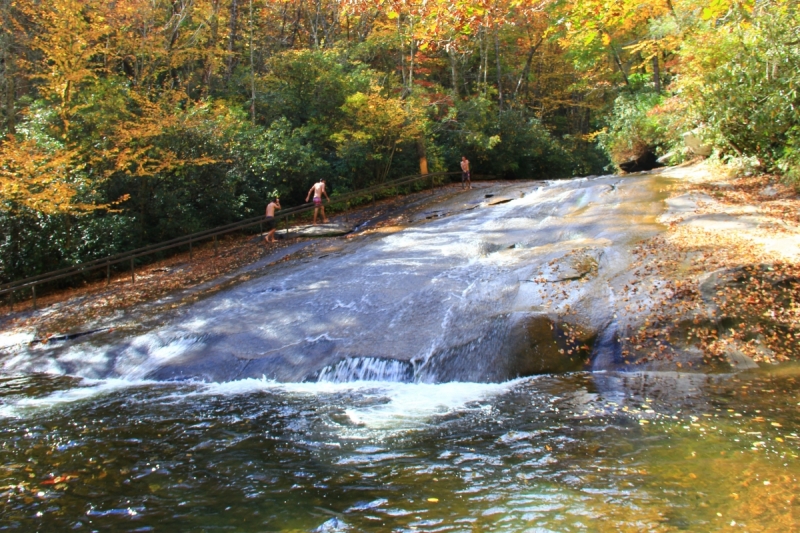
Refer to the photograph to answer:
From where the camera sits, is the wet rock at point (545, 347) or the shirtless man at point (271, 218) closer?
the wet rock at point (545, 347)

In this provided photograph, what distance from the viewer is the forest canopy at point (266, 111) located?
1580 cm

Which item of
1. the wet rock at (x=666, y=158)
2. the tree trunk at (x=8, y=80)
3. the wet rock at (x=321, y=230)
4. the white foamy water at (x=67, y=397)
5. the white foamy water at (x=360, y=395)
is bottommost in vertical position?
the white foamy water at (x=360, y=395)

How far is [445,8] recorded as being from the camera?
32.9ft

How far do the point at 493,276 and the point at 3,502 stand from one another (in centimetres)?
824

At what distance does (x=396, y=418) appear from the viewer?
6.87 m

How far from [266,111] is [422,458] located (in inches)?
844

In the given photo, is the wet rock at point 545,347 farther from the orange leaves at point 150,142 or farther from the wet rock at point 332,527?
the orange leaves at point 150,142

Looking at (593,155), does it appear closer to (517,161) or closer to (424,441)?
(517,161)

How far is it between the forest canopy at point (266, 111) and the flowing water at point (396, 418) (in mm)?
4696

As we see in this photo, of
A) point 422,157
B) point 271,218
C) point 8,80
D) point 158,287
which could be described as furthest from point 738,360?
point 8,80

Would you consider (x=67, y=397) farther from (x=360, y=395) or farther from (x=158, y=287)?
(x=158, y=287)

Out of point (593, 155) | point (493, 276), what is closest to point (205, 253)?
point (493, 276)

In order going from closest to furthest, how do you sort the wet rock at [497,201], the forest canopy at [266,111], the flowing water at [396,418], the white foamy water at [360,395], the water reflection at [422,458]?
the water reflection at [422,458], the flowing water at [396,418], the white foamy water at [360,395], the forest canopy at [266,111], the wet rock at [497,201]

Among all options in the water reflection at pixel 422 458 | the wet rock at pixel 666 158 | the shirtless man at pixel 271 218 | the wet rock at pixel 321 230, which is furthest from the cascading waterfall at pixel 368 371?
the wet rock at pixel 666 158
